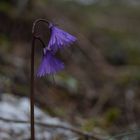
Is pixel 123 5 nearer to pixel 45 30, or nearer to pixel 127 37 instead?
pixel 127 37

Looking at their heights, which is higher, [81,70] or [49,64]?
[81,70]

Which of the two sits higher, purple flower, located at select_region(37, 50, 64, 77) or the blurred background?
the blurred background

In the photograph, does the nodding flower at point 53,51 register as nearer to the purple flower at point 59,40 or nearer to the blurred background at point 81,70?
the purple flower at point 59,40

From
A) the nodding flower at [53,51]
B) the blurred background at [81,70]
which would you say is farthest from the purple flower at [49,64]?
the blurred background at [81,70]

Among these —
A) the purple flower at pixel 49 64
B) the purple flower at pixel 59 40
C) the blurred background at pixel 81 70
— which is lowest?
the purple flower at pixel 49 64

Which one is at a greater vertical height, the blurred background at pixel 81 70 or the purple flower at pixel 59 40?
the blurred background at pixel 81 70

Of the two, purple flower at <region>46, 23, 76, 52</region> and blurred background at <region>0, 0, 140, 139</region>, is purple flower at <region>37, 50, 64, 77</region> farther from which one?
blurred background at <region>0, 0, 140, 139</region>

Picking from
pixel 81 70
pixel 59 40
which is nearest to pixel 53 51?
pixel 59 40

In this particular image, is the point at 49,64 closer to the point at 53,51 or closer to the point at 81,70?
the point at 53,51

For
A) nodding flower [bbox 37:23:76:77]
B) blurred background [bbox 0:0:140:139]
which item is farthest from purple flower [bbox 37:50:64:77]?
blurred background [bbox 0:0:140:139]

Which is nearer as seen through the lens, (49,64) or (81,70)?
(49,64)
